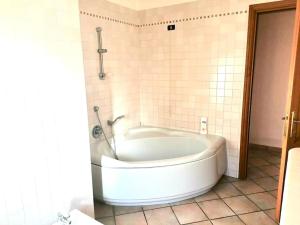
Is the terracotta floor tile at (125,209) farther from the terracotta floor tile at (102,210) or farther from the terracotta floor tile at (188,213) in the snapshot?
the terracotta floor tile at (188,213)

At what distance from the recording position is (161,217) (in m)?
2.21

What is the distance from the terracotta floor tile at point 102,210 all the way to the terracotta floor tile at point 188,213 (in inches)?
25.5

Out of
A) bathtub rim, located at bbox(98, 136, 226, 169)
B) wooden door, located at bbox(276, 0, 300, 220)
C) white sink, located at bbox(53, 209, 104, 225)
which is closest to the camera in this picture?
white sink, located at bbox(53, 209, 104, 225)

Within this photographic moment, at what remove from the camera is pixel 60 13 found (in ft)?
5.00

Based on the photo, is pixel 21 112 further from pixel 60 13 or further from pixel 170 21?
pixel 170 21

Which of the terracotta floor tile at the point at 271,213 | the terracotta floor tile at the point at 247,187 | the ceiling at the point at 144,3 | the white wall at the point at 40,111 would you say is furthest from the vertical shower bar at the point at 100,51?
the terracotta floor tile at the point at 271,213

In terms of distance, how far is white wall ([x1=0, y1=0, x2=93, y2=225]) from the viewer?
1.33m

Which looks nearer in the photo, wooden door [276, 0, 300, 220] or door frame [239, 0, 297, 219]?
wooden door [276, 0, 300, 220]

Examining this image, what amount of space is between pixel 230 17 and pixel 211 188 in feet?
6.50

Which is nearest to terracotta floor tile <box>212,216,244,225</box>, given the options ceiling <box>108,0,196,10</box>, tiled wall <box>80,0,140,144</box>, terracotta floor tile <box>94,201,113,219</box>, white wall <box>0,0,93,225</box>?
terracotta floor tile <box>94,201,113,219</box>

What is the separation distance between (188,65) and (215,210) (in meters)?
1.75

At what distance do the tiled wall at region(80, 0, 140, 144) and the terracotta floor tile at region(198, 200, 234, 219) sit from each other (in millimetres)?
1411

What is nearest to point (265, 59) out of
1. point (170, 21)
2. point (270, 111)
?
point (270, 111)

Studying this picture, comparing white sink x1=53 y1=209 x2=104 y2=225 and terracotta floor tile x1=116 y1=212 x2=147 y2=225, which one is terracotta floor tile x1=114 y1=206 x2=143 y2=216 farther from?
white sink x1=53 y1=209 x2=104 y2=225
